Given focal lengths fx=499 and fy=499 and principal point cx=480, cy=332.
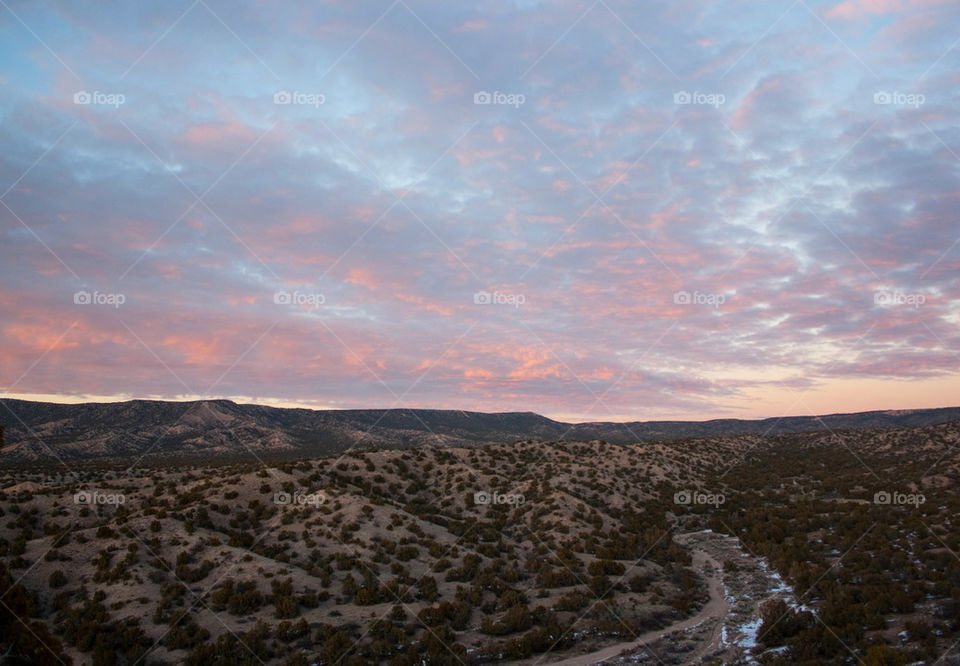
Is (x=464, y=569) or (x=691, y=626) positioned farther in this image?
(x=464, y=569)

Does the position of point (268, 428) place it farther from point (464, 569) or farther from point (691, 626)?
point (691, 626)

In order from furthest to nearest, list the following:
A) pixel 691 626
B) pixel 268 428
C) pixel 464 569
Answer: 1. pixel 268 428
2. pixel 464 569
3. pixel 691 626

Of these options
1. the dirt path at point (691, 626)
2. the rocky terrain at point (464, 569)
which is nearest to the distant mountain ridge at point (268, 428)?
the rocky terrain at point (464, 569)

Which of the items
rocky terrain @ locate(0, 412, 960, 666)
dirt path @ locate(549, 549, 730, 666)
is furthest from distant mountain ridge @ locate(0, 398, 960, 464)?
dirt path @ locate(549, 549, 730, 666)

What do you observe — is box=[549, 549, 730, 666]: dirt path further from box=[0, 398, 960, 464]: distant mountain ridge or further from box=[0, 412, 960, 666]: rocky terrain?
box=[0, 398, 960, 464]: distant mountain ridge

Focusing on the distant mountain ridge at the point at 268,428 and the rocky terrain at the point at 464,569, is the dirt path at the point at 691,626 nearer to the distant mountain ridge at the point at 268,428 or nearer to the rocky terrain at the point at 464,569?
the rocky terrain at the point at 464,569

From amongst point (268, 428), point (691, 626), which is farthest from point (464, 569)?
point (268, 428)
